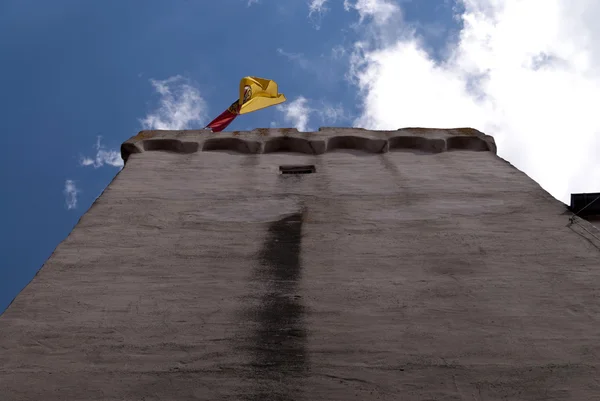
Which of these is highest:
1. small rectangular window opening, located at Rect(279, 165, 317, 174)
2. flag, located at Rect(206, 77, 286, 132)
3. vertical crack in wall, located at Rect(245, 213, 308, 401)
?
flag, located at Rect(206, 77, 286, 132)

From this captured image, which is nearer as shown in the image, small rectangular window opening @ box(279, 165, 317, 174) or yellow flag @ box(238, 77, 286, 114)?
small rectangular window opening @ box(279, 165, 317, 174)

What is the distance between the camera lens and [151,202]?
671cm

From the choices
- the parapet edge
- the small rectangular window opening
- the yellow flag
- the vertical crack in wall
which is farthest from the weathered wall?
the yellow flag

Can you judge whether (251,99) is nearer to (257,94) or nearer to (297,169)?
(257,94)

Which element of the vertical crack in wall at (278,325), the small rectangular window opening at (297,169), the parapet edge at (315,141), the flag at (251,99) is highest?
the flag at (251,99)

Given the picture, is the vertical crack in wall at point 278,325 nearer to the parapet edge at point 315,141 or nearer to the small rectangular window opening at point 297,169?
the small rectangular window opening at point 297,169

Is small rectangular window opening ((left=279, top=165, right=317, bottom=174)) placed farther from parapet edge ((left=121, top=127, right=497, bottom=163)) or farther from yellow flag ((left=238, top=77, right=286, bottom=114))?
yellow flag ((left=238, top=77, right=286, bottom=114))

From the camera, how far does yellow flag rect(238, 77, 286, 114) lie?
41.5 ft

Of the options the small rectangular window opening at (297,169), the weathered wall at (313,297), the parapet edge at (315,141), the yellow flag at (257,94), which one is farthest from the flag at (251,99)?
the weathered wall at (313,297)

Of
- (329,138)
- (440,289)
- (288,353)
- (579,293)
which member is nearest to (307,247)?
(440,289)

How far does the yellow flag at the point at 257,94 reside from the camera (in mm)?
12664

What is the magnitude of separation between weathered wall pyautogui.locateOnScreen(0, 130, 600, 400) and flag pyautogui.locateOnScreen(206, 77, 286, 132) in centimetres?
536

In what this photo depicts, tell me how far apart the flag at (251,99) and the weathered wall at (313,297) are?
17.6 ft

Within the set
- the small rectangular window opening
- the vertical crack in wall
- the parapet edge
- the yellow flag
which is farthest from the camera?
the yellow flag
